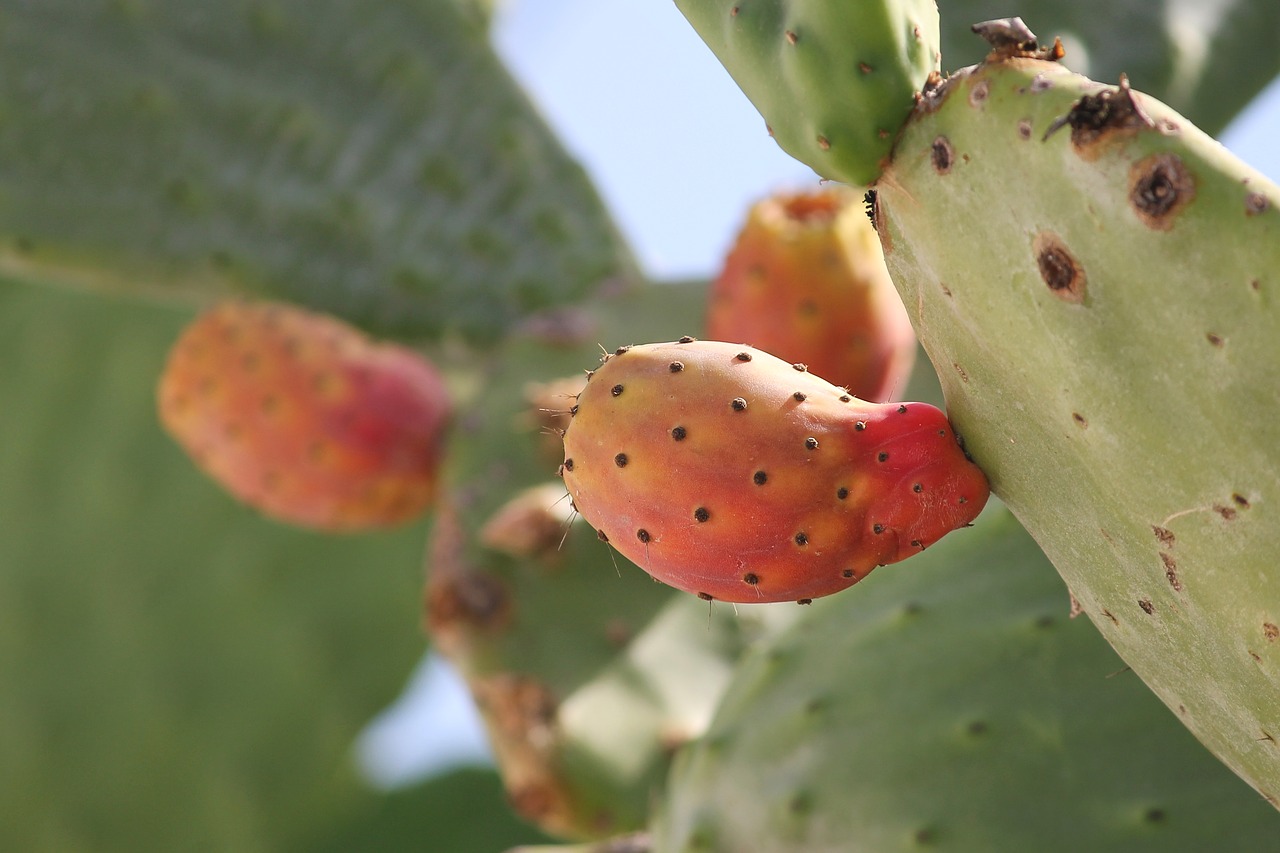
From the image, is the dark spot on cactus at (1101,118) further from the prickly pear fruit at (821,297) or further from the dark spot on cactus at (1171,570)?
the prickly pear fruit at (821,297)

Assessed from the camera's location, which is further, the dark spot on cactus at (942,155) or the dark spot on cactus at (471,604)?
the dark spot on cactus at (471,604)

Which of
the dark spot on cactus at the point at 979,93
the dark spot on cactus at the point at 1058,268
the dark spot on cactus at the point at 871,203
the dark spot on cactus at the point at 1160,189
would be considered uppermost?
the dark spot on cactus at the point at 1160,189

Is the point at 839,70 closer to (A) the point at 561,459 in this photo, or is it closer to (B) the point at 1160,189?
(B) the point at 1160,189

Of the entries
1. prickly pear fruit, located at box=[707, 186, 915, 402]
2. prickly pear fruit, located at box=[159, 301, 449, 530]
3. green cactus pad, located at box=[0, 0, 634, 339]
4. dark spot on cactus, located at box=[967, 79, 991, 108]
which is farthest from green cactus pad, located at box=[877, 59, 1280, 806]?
green cactus pad, located at box=[0, 0, 634, 339]

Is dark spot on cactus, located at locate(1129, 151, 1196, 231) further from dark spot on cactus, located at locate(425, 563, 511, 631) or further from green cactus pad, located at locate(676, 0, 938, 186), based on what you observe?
dark spot on cactus, located at locate(425, 563, 511, 631)

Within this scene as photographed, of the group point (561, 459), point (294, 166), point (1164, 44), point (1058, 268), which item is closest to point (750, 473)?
point (1058, 268)

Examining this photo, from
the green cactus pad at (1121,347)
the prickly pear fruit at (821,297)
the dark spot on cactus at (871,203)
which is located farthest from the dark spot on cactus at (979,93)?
the prickly pear fruit at (821,297)

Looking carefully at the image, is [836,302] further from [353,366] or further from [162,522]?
[162,522]
